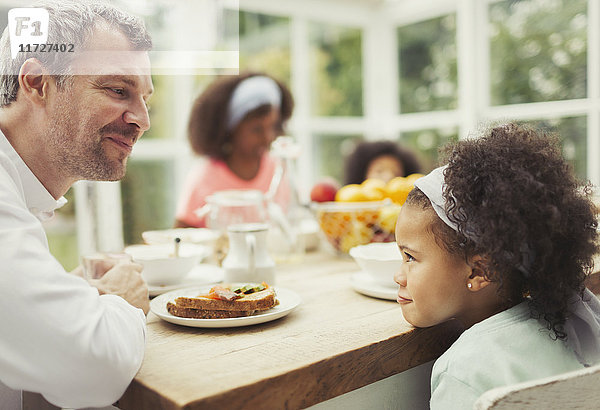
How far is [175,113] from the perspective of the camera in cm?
287

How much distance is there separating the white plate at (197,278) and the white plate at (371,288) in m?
0.31

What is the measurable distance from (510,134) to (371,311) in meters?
0.39

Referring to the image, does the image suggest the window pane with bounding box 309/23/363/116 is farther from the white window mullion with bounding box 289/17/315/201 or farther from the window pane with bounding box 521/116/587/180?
the window pane with bounding box 521/116/587/180

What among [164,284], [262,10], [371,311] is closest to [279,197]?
[164,284]

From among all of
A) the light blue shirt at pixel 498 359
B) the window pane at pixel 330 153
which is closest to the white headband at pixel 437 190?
the light blue shirt at pixel 498 359

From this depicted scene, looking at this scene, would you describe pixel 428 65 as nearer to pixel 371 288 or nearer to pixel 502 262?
pixel 371 288

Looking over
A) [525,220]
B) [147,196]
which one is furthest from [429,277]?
[147,196]

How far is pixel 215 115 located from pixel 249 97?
191 mm

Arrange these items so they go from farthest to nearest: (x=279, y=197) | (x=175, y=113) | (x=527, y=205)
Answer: (x=175, y=113)
(x=279, y=197)
(x=527, y=205)

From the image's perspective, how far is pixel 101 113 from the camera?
3.01ft

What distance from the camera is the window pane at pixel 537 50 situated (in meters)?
2.58

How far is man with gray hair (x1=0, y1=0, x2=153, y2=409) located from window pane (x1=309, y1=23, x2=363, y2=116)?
2.43m

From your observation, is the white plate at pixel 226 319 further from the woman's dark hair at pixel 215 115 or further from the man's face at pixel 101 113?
the woman's dark hair at pixel 215 115

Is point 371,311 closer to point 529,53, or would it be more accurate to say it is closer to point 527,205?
point 527,205
